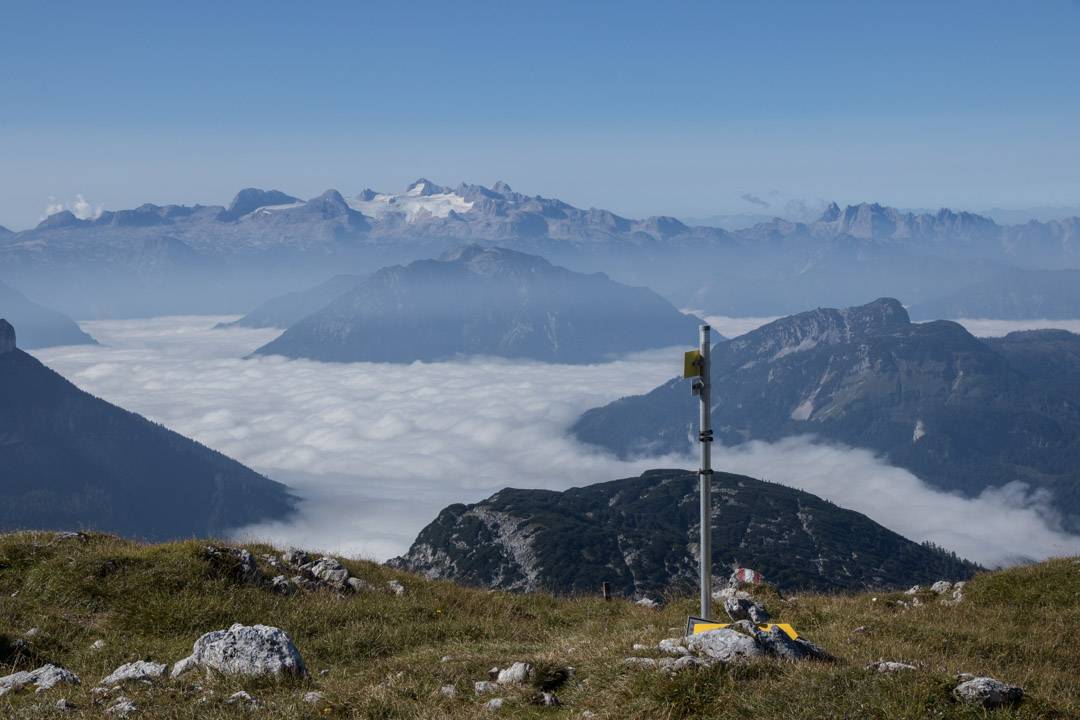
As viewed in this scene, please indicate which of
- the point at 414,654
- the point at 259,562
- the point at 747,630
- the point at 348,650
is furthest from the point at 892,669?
the point at 259,562

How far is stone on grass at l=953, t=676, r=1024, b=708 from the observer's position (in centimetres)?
1027

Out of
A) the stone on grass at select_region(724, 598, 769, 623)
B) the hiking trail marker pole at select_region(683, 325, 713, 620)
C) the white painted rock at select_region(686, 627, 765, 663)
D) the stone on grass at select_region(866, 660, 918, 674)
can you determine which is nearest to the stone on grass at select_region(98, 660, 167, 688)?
the white painted rock at select_region(686, 627, 765, 663)

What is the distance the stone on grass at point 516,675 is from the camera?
1241 centimetres

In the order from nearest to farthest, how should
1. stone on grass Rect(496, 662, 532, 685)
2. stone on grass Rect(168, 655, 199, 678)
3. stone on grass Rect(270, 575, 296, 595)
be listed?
1. stone on grass Rect(168, 655, 199, 678)
2. stone on grass Rect(496, 662, 532, 685)
3. stone on grass Rect(270, 575, 296, 595)

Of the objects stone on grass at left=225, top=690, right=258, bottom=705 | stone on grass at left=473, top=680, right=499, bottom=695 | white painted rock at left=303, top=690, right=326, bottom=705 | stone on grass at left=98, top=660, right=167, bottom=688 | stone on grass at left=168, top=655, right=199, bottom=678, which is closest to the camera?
stone on grass at left=225, top=690, right=258, bottom=705

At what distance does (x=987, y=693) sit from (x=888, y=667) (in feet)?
4.91

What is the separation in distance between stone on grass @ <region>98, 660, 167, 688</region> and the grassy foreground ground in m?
0.39

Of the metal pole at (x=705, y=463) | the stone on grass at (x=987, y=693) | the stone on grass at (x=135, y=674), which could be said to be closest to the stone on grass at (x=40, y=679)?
the stone on grass at (x=135, y=674)

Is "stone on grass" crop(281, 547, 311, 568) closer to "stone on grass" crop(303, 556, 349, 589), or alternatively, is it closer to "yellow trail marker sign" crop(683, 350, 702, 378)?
"stone on grass" crop(303, 556, 349, 589)

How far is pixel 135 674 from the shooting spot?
12125 millimetres

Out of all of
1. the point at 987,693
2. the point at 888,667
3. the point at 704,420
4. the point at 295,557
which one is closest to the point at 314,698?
the point at 704,420

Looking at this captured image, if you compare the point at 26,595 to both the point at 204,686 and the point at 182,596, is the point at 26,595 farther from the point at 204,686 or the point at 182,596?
the point at 204,686

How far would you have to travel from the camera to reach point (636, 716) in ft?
34.0

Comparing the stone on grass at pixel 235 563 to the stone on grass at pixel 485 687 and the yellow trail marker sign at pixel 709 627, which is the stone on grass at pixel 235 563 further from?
the yellow trail marker sign at pixel 709 627
